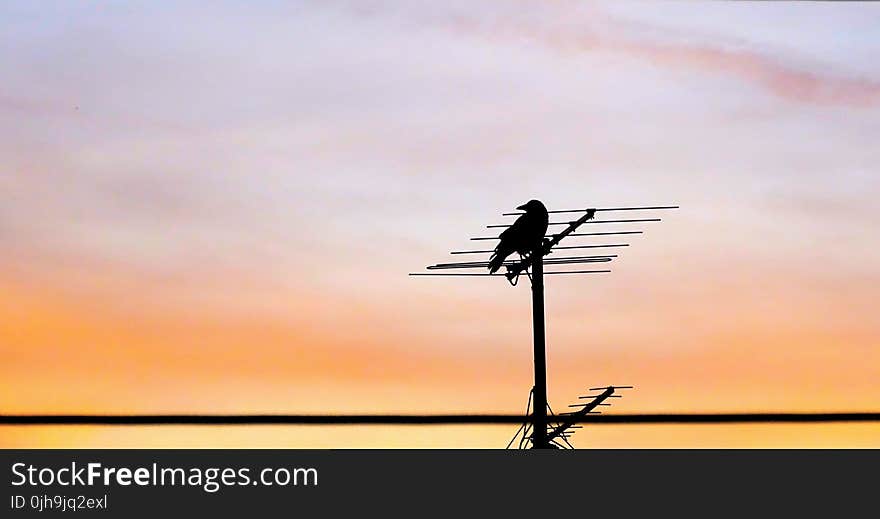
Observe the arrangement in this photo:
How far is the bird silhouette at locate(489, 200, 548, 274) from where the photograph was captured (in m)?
10.9

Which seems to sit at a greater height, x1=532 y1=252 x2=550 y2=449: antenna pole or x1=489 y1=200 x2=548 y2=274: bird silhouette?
x1=489 y1=200 x2=548 y2=274: bird silhouette

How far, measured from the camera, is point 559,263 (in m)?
10.8

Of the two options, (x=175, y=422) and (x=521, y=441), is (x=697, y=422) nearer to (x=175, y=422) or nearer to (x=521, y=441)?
(x=521, y=441)

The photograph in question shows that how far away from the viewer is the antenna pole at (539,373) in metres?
10.0

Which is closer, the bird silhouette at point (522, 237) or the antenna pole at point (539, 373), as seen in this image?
the antenna pole at point (539, 373)

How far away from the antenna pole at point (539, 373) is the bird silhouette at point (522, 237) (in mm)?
608

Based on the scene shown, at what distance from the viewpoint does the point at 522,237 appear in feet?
36.0

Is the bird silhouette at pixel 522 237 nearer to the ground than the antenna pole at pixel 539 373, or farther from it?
farther from it

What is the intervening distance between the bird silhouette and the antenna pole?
0.61m

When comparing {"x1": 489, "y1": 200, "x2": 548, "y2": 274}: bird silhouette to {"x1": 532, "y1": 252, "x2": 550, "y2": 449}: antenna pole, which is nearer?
{"x1": 532, "y1": 252, "x2": 550, "y2": 449}: antenna pole

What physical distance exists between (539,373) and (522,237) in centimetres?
152

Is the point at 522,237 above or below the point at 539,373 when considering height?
above

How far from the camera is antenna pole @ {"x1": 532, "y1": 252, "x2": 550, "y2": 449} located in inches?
395
